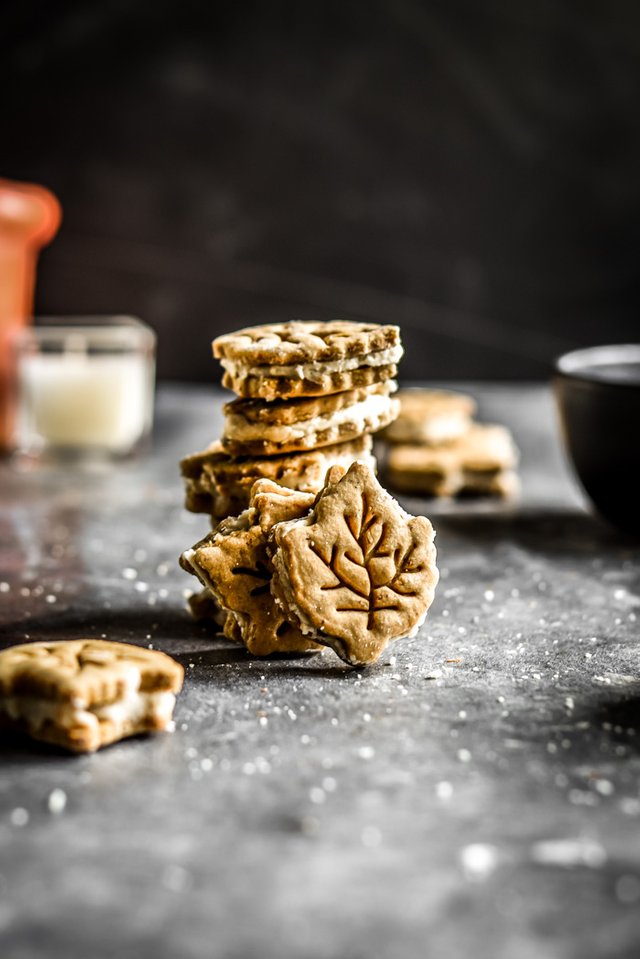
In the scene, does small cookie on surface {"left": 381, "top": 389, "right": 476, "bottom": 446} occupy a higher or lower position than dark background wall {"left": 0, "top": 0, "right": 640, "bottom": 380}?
lower

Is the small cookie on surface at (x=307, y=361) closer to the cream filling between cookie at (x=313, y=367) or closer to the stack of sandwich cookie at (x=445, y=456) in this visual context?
the cream filling between cookie at (x=313, y=367)

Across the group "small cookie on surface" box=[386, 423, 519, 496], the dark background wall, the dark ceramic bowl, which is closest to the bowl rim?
the dark ceramic bowl

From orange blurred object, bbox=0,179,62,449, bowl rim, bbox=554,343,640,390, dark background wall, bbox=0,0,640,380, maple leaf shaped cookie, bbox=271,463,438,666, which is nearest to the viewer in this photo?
maple leaf shaped cookie, bbox=271,463,438,666

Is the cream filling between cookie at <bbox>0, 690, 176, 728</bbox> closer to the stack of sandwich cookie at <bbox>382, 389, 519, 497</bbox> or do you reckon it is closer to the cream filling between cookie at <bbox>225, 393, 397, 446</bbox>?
the cream filling between cookie at <bbox>225, 393, 397, 446</bbox>

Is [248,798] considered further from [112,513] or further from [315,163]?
[315,163]

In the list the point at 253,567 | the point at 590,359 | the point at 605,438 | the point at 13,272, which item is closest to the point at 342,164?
the point at 13,272

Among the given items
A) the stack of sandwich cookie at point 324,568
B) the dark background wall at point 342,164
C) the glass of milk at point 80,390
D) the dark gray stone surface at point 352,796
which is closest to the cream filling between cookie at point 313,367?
the stack of sandwich cookie at point 324,568

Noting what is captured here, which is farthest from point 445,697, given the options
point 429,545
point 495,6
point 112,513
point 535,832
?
point 495,6
